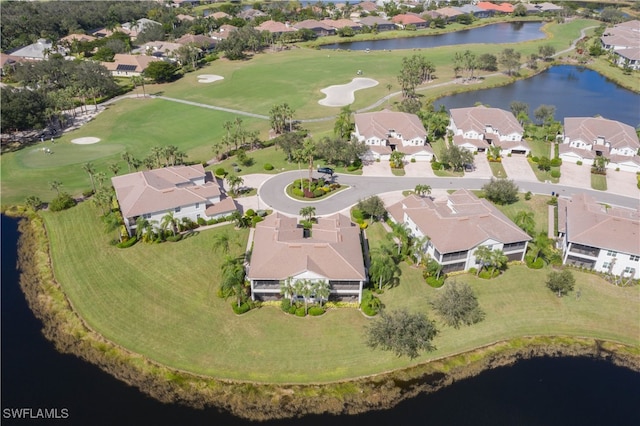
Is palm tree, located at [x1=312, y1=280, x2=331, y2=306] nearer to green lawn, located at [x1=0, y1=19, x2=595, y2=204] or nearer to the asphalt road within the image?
the asphalt road

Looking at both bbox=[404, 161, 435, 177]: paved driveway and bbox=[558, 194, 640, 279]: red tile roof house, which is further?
bbox=[404, 161, 435, 177]: paved driveway

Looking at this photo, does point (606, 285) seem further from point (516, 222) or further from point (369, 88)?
point (369, 88)

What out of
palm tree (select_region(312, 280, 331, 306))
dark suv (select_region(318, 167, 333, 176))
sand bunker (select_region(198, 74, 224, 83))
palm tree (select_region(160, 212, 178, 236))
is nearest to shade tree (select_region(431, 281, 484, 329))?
A: palm tree (select_region(312, 280, 331, 306))

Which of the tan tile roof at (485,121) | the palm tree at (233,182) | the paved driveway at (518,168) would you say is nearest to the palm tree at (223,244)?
the palm tree at (233,182)

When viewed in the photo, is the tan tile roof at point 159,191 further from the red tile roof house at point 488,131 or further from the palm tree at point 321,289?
the red tile roof house at point 488,131

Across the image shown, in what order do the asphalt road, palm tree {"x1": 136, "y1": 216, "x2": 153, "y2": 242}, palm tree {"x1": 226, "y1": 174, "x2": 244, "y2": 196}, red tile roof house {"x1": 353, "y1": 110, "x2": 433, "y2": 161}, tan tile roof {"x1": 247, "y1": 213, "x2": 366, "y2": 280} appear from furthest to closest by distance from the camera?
red tile roof house {"x1": 353, "y1": 110, "x2": 433, "y2": 161}
palm tree {"x1": 226, "y1": 174, "x2": 244, "y2": 196}
the asphalt road
palm tree {"x1": 136, "y1": 216, "x2": 153, "y2": 242}
tan tile roof {"x1": 247, "y1": 213, "x2": 366, "y2": 280}

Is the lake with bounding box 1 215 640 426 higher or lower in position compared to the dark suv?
lower

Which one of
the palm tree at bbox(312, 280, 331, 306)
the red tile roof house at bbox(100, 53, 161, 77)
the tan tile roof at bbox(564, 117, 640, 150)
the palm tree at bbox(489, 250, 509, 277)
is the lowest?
the palm tree at bbox(489, 250, 509, 277)

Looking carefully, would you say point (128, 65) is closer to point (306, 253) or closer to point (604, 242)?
point (306, 253)
